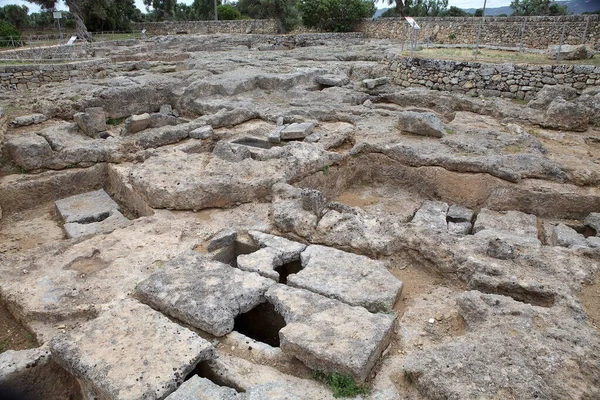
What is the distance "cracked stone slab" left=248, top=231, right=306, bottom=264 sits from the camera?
517 centimetres

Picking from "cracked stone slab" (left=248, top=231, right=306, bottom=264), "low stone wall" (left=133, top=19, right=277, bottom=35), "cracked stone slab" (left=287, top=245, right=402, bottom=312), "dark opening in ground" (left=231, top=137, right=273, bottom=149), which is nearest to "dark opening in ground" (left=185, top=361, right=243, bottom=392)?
"cracked stone slab" (left=287, top=245, right=402, bottom=312)

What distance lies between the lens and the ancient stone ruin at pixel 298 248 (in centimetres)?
345

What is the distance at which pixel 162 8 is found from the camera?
5531cm

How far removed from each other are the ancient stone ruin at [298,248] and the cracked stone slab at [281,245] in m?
0.03

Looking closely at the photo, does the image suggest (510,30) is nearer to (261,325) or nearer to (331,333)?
(261,325)

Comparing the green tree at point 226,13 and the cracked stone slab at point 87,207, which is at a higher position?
the green tree at point 226,13

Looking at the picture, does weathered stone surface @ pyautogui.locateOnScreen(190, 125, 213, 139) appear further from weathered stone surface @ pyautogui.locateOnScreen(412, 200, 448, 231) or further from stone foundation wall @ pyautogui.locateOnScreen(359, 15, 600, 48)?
stone foundation wall @ pyautogui.locateOnScreen(359, 15, 600, 48)

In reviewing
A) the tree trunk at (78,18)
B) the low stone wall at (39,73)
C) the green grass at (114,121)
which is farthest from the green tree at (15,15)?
the green grass at (114,121)

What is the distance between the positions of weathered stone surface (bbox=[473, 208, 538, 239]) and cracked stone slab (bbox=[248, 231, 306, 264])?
2904mm

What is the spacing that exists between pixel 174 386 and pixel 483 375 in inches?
95.1

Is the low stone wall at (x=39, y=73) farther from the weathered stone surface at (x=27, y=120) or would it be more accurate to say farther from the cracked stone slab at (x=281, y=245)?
the cracked stone slab at (x=281, y=245)

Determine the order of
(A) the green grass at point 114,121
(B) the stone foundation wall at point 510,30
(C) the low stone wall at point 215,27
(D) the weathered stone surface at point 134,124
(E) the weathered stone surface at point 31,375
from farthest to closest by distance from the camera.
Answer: (C) the low stone wall at point 215,27
(B) the stone foundation wall at point 510,30
(A) the green grass at point 114,121
(D) the weathered stone surface at point 134,124
(E) the weathered stone surface at point 31,375

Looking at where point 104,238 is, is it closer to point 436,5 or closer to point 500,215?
point 500,215

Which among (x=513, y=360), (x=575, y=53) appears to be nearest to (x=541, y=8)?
(x=575, y=53)
